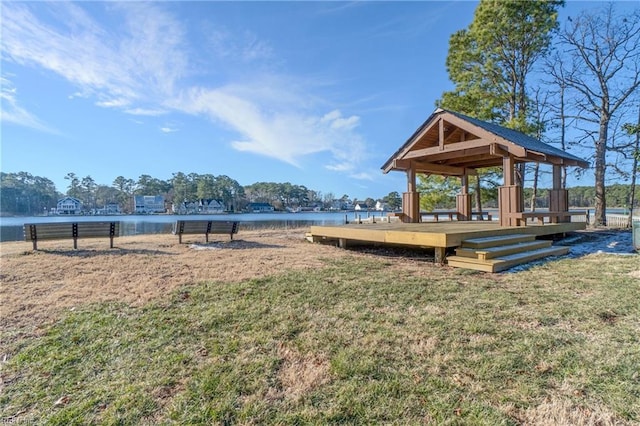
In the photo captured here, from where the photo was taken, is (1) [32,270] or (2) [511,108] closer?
(1) [32,270]

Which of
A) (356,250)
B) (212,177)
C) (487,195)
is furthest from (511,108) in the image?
(212,177)

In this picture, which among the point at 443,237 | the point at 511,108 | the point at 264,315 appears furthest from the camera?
the point at 511,108

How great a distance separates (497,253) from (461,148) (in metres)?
4.08

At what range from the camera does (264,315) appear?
3.66m

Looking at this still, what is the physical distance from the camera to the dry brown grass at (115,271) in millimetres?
4047

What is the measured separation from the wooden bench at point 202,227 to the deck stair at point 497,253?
270 inches

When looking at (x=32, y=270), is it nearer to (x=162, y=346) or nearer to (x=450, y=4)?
(x=162, y=346)

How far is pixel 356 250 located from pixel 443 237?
8.70ft

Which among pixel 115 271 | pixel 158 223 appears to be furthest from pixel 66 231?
pixel 158 223

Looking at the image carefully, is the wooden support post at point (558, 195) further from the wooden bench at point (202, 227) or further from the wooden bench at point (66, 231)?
the wooden bench at point (66, 231)

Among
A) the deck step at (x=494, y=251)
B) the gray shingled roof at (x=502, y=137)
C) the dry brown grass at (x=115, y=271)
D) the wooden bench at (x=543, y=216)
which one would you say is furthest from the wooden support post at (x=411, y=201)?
the deck step at (x=494, y=251)

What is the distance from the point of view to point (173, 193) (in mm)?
89875

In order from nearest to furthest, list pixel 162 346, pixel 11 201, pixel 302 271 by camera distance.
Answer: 1. pixel 162 346
2. pixel 302 271
3. pixel 11 201

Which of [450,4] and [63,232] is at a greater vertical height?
[450,4]
